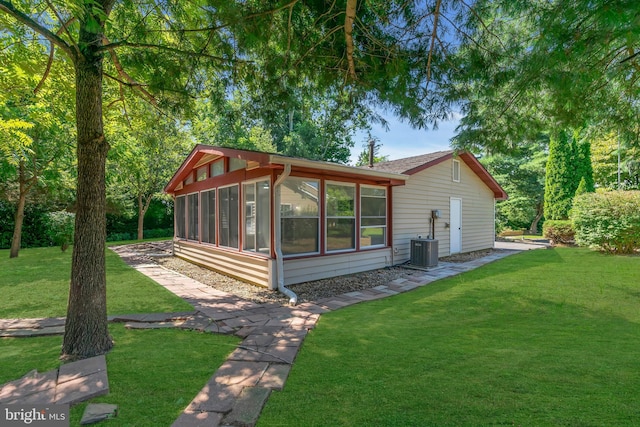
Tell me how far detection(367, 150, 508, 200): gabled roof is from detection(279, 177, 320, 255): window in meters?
2.76

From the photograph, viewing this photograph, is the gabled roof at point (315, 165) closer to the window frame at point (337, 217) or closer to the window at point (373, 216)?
the window frame at point (337, 217)

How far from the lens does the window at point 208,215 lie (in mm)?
8783

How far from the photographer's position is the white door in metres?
10.8

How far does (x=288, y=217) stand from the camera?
658 cm

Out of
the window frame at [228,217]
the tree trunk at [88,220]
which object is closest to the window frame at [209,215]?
the window frame at [228,217]

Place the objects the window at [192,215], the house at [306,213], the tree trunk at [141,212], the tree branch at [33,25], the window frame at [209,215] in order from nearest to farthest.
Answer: the tree branch at [33,25] < the house at [306,213] < the window frame at [209,215] < the window at [192,215] < the tree trunk at [141,212]

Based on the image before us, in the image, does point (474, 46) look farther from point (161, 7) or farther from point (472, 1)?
point (161, 7)

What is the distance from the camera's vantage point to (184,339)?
11.9 ft

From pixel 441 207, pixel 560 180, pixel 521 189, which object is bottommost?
pixel 441 207

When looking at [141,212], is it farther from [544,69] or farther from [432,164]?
[544,69]

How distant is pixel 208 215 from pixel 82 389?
6.92m

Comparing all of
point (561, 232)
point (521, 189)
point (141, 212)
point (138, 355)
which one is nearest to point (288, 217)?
point (138, 355)

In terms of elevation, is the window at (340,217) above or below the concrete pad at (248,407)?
above

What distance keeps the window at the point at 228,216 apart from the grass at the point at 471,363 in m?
4.03
